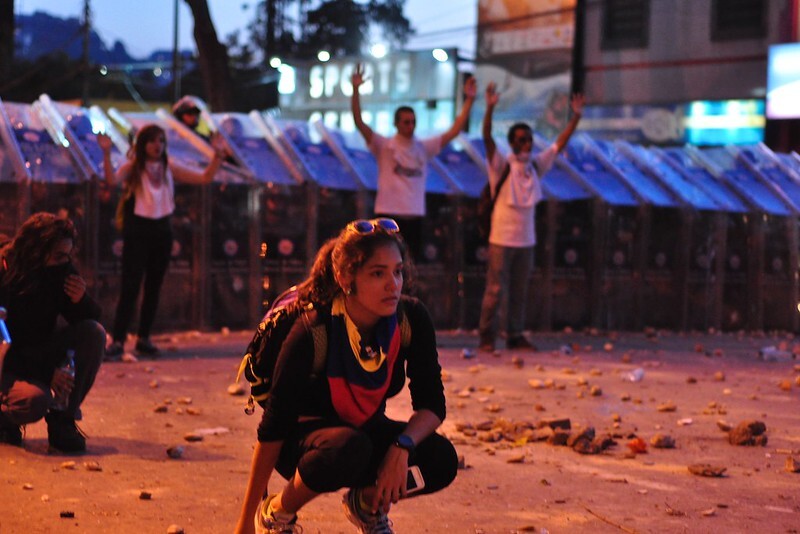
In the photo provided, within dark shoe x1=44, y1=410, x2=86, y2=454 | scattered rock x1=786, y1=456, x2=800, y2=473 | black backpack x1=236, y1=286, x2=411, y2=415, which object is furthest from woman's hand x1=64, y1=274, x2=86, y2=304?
scattered rock x1=786, y1=456, x2=800, y2=473

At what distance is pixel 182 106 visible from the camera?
13219mm

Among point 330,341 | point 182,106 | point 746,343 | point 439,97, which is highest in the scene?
point 439,97

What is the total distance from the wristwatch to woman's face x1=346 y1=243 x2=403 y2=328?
40 cm

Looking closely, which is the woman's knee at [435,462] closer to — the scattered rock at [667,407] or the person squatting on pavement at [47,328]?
the person squatting on pavement at [47,328]

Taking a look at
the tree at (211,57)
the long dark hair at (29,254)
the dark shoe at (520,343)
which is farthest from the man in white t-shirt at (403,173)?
the tree at (211,57)

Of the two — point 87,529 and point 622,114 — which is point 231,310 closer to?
point 87,529

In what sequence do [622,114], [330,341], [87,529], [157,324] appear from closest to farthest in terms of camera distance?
[330,341] → [87,529] → [157,324] → [622,114]

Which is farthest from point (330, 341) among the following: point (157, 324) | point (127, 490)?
point (157, 324)

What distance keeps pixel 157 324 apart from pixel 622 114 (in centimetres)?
2070

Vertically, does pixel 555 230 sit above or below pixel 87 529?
above

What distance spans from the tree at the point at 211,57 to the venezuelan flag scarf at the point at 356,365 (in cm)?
1585

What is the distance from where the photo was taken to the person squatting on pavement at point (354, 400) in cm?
383

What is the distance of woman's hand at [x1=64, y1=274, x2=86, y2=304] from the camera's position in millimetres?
5941

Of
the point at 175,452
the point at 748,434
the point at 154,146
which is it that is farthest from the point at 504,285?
the point at 175,452
